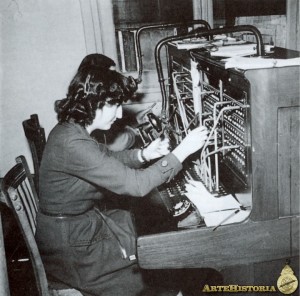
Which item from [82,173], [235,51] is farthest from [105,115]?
[235,51]

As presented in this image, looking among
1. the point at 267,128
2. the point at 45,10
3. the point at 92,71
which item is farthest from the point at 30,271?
the point at 267,128

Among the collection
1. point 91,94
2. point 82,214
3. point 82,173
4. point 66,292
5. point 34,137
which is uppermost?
point 91,94

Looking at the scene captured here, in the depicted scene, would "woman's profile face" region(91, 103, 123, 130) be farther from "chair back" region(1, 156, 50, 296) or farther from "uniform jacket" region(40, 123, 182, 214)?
"chair back" region(1, 156, 50, 296)

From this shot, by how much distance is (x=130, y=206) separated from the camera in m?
2.16

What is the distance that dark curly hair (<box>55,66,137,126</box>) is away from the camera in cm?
181

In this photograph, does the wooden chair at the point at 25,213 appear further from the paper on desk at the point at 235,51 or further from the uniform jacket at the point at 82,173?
the paper on desk at the point at 235,51

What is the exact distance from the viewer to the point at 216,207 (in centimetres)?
166

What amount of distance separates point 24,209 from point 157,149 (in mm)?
751

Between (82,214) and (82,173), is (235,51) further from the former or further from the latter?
(82,214)

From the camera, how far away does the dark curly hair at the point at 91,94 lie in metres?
1.81

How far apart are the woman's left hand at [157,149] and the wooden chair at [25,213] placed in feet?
2.26

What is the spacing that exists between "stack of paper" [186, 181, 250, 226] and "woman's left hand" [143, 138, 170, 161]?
266 millimetres

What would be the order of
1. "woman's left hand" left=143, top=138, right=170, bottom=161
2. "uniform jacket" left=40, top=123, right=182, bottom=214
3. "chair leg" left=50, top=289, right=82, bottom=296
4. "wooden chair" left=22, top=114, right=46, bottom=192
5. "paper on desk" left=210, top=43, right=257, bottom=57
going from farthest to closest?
1. "wooden chair" left=22, top=114, right=46, bottom=192
2. "woman's left hand" left=143, top=138, right=170, bottom=161
3. "chair leg" left=50, top=289, right=82, bottom=296
4. "paper on desk" left=210, top=43, right=257, bottom=57
5. "uniform jacket" left=40, top=123, right=182, bottom=214

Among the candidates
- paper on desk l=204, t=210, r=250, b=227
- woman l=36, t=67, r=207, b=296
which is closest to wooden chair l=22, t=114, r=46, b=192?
woman l=36, t=67, r=207, b=296
